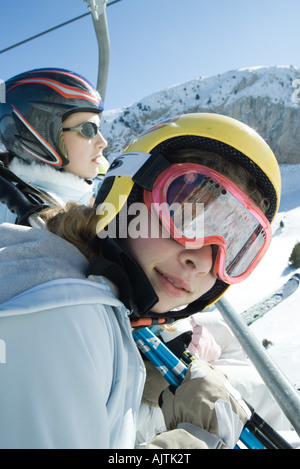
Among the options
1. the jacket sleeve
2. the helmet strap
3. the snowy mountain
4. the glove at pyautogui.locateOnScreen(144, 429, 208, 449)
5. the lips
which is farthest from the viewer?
the snowy mountain

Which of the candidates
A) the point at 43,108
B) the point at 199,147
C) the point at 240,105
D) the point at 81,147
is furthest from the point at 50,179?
the point at 240,105

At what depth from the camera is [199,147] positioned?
5.15ft

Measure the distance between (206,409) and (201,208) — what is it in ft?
3.18

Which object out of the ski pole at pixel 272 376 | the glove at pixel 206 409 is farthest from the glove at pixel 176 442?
the ski pole at pixel 272 376

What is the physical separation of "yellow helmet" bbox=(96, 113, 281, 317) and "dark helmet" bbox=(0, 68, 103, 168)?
1.54 metres

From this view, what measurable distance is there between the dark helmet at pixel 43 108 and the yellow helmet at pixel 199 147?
154cm

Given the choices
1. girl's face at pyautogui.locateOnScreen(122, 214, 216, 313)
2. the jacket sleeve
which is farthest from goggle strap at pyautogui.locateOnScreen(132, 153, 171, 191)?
the jacket sleeve

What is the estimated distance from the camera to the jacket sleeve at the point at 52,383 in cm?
72

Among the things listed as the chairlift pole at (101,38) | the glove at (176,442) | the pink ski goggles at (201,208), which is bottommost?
the glove at (176,442)

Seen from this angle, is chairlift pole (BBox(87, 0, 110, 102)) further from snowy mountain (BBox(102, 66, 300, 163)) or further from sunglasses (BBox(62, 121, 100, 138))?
snowy mountain (BBox(102, 66, 300, 163))

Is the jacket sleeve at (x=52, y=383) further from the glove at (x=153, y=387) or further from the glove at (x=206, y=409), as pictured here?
the glove at (x=153, y=387)

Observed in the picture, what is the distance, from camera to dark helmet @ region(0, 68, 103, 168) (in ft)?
9.50

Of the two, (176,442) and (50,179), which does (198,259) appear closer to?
(176,442)
